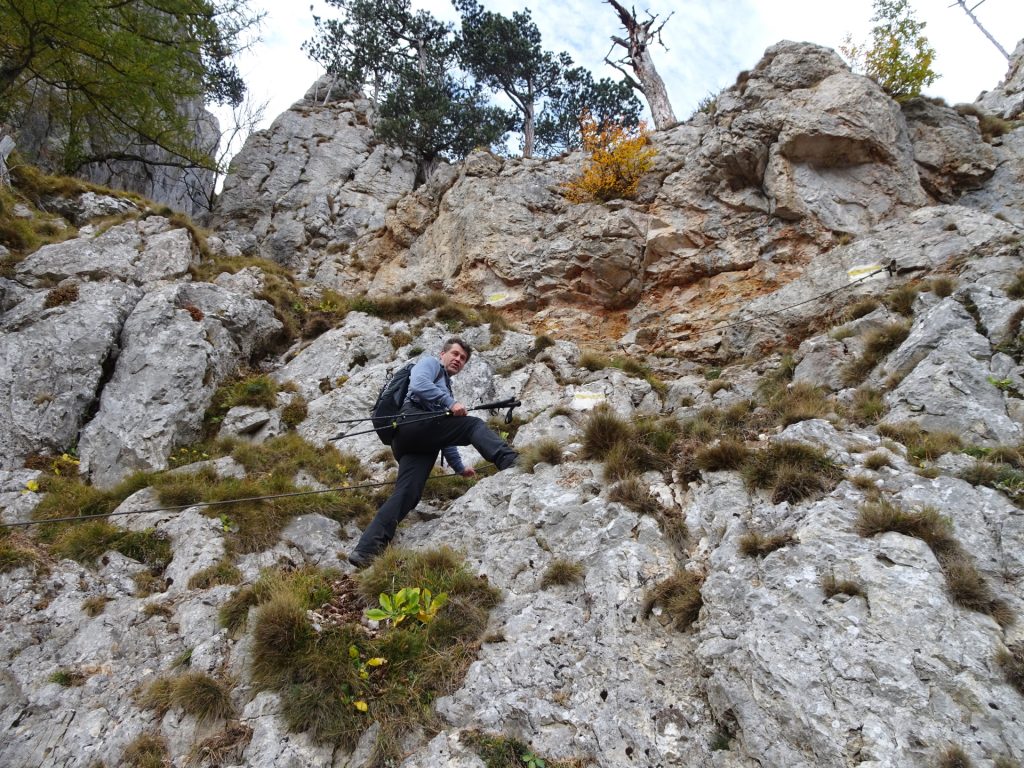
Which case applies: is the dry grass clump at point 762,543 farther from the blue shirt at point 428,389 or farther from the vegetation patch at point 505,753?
the blue shirt at point 428,389

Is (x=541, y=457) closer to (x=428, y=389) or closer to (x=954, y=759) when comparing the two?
(x=428, y=389)

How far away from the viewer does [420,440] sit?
7.27m

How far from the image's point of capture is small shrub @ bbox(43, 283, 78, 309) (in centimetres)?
1135

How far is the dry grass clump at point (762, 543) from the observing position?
5426mm

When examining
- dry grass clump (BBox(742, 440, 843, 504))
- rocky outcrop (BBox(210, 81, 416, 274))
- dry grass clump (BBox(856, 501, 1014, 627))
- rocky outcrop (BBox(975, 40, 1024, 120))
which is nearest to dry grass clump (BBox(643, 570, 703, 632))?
dry grass clump (BBox(742, 440, 843, 504))

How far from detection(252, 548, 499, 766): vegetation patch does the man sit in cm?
80

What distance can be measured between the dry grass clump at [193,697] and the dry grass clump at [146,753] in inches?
10.2

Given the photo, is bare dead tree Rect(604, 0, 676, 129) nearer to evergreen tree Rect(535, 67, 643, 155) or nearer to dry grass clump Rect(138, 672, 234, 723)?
evergreen tree Rect(535, 67, 643, 155)

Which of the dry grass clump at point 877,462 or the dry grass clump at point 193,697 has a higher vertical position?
the dry grass clump at point 877,462

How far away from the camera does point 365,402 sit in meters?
11.5

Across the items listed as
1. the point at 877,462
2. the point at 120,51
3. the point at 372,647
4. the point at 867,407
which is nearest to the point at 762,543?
the point at 877,462

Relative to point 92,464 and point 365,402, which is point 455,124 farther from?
point 92,464

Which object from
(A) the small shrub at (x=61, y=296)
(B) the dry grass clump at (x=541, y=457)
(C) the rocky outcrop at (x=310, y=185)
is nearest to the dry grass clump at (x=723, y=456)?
(B) the dry grass clump at (x=541, y=457)

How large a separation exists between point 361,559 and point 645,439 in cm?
386
